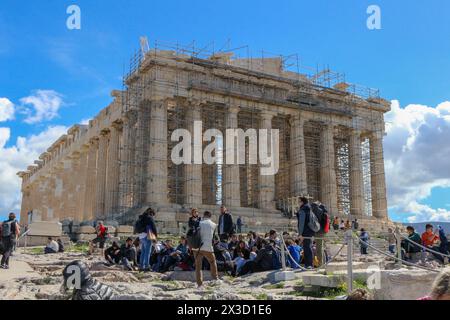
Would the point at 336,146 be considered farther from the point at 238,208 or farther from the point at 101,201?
the point at 101,201

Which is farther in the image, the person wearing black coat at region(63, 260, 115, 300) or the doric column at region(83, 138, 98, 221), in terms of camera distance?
the doric column at region(83, 138, 98, 221)

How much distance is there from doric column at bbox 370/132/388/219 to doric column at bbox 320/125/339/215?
3.87 meters

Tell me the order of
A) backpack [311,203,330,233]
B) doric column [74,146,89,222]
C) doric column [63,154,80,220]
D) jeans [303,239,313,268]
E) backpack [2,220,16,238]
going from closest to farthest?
backpack [311,203,330,233]
jeans [303,239,313,268]
backpack [2,220,16,238]
doric column [74,146,89,222]
doric column [63,154,80,220]

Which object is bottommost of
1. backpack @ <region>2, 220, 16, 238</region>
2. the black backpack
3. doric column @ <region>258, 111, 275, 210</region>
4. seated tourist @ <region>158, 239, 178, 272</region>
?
seated tourist @ <region>158, 239, 178, 272</region>

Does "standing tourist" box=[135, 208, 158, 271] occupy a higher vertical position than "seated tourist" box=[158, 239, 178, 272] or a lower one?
higher

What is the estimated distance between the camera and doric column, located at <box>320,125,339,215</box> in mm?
35688

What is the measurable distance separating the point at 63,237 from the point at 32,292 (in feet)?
49.9

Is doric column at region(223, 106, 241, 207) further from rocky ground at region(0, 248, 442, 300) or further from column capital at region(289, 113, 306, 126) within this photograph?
rocky ground at region(0, 248, 442, 300)

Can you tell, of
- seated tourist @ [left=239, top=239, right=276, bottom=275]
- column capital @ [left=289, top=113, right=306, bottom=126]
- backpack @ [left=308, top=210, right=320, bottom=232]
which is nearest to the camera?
backpack @ [left=308, top=210, right=320, bottom=232]

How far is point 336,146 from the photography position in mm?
40438

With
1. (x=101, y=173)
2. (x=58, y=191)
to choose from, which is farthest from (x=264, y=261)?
(x=58, y=191)

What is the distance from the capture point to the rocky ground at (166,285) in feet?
26.1

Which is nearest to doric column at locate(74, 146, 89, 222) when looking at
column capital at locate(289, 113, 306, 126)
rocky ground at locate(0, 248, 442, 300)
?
column capital at locate(289, 113, 306, 126)
